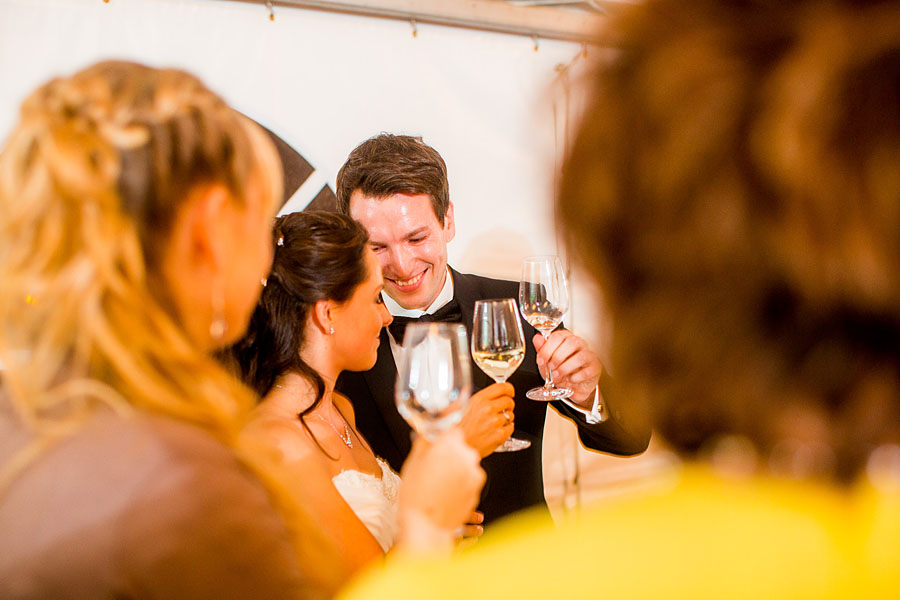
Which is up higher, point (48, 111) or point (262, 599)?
point (48, 111)

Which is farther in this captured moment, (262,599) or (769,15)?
(262,599)

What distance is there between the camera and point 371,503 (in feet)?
6.25

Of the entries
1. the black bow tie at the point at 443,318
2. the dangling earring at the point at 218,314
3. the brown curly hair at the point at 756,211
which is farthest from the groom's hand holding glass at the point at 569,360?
the brown curly hair at the point at 756,211

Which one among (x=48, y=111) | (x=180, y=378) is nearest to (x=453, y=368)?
(x=180, y=378)

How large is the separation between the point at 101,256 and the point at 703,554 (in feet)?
2.41

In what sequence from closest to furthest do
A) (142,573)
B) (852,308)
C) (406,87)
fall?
(852,308) < (142,573) < (406,87)

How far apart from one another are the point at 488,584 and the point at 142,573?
437 mm

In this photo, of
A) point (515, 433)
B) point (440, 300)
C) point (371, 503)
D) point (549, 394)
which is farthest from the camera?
point (440, 300)

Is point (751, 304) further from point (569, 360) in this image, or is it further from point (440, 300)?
point (440, 300)

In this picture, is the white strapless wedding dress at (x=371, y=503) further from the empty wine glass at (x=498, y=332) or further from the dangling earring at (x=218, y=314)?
the dangling earring at (x=218, y=314)

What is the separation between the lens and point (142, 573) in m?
0.77

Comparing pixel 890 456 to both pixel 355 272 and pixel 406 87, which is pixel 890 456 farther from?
pixel 406 87

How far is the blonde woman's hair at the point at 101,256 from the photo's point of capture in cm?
84

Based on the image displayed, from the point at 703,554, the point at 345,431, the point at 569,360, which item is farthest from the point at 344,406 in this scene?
the point at 703,554
